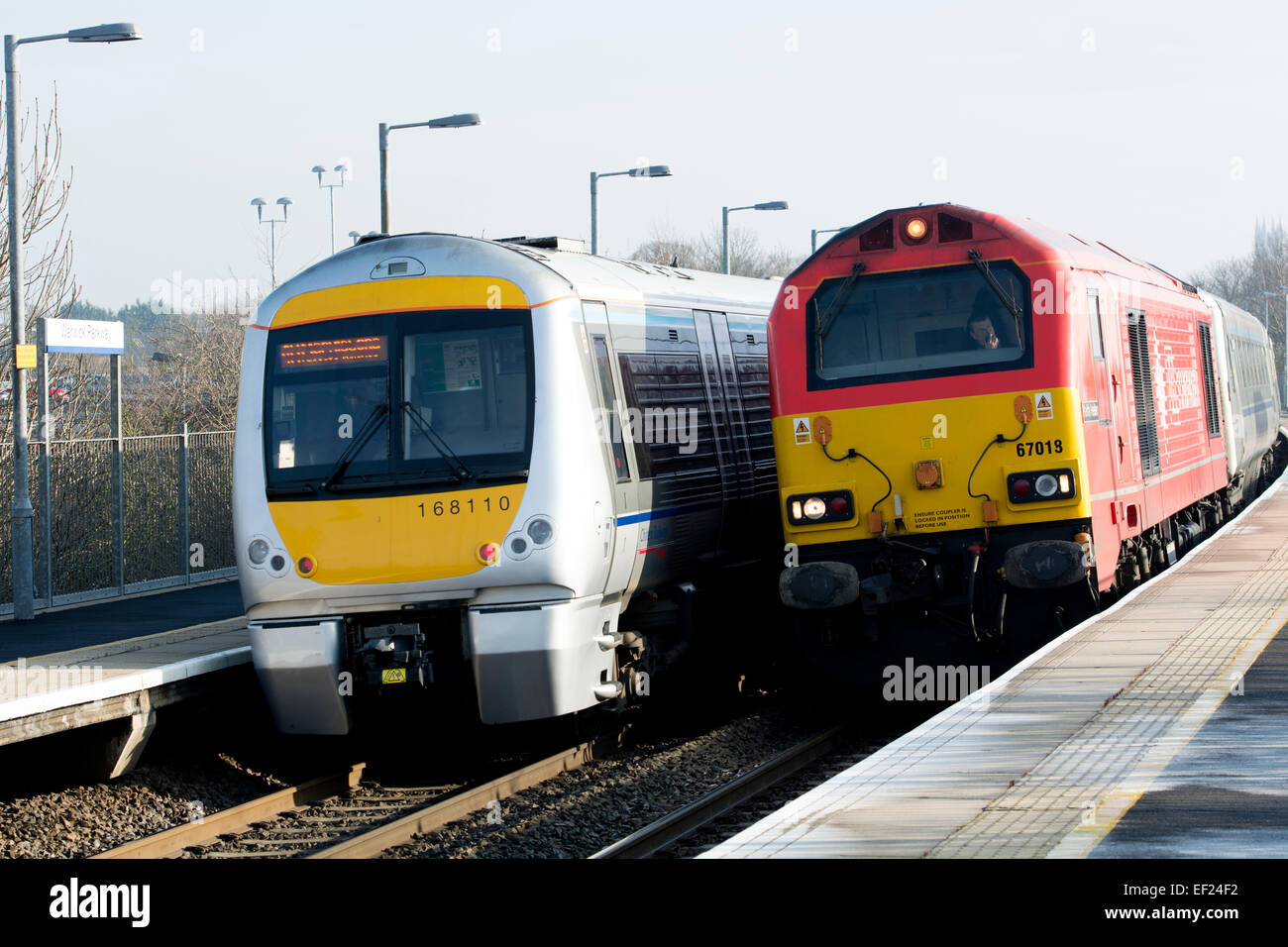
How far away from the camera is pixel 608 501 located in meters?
10.3

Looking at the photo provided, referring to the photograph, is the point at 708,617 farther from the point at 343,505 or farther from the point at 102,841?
the point at 102,841

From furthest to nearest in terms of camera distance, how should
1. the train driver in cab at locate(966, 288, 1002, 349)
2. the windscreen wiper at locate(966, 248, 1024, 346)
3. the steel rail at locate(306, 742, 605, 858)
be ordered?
the train driver in cab at locate(966, 288, 1002, 349) → the windscreen wiper at locate(966, 248, 1024, 346) → the steel rail at locate(306, 742, 605, 858)

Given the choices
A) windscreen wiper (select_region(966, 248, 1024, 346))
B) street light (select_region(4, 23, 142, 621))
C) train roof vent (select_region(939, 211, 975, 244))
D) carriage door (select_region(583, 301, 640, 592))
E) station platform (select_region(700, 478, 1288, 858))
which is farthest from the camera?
street light (select_region(4, 23, 142, 621))

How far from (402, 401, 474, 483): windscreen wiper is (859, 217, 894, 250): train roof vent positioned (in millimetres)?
3473

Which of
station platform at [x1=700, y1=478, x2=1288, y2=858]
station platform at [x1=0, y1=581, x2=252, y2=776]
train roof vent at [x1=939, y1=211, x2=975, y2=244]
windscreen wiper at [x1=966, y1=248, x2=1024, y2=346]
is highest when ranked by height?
train roof vent at [x1=939, y1=211, x2=975, y2=244]

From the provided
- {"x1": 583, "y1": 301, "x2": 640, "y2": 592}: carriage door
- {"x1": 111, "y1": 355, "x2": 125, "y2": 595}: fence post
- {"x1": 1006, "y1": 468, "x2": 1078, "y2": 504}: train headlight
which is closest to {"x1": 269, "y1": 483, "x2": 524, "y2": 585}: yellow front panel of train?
{"x1": 583, "y1": 301, "x2": 640, "y2": 592}: carriage door

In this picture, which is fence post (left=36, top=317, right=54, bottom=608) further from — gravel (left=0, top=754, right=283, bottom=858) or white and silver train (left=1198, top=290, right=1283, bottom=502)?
white and silver train (left=1198, top=290, right=1283, bottom=502)

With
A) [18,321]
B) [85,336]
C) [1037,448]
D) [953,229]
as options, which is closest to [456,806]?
[1037,448]

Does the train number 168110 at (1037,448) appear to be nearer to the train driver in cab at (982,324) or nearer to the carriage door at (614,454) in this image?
the train driver in cab at (982,324)

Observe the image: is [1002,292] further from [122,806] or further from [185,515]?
[185,515]

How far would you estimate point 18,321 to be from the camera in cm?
1606

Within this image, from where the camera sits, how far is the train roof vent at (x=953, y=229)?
1093 centimetres

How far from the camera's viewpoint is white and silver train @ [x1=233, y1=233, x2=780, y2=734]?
32.0ft

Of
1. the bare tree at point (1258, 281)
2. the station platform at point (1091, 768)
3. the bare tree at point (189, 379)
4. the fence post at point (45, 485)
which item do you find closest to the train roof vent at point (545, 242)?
the station platform at point (1091, 768)
